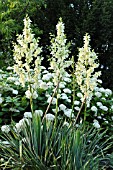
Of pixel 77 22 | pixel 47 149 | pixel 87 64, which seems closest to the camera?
pixel 47 149

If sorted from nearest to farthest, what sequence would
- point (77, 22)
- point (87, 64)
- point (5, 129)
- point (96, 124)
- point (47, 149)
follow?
point (47, 149) → point (87, 64) → point (5, 129) → point (96, 124) → point (77, 22)

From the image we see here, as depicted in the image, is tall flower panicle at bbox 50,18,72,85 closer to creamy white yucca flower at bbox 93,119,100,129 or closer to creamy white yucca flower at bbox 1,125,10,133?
creamy white yucca flower at bbox 1,125,10,133

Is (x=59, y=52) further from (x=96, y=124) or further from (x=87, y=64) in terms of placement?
(x=96, y=124)

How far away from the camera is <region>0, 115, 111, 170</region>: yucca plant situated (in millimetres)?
3349

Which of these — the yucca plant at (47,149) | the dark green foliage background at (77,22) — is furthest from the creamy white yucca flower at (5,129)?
the dark green foliage background at (77,22)

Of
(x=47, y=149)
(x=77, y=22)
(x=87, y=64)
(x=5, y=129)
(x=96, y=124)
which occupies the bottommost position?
(x=47, y=149)

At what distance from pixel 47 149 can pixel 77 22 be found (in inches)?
163

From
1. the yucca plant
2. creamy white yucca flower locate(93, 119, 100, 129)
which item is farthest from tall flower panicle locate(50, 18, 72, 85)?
creamy white yucca flower locate(93, 119, 100, 129)

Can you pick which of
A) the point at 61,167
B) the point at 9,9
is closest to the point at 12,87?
the point at 61,167

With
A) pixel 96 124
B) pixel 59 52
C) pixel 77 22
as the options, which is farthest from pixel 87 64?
pixel 77 22

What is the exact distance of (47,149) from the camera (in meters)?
3.47

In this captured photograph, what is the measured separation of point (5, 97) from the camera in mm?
4410

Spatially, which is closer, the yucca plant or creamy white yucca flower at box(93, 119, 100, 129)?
the yucca plant

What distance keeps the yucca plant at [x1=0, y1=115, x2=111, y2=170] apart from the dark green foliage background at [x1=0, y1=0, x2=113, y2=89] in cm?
331
